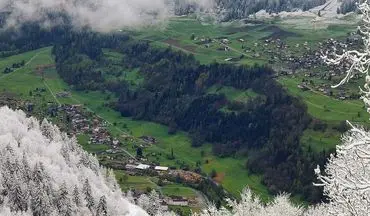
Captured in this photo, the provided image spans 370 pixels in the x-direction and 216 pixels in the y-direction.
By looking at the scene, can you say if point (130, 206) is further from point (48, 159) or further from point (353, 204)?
point (353, 204)

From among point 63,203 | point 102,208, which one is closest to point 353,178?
point 63,203

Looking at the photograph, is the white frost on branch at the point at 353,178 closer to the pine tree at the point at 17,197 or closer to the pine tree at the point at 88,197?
the pine tree at the point at 17,197

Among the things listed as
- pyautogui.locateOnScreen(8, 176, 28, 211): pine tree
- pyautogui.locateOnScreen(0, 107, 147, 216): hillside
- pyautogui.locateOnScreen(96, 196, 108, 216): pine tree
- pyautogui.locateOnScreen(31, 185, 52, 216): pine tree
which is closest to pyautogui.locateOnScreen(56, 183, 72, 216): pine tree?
pyautogui.locateOnScreen(0, 107, 147, 216): hillside

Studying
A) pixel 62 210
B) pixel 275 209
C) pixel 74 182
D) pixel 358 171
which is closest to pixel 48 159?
pixel 74 182

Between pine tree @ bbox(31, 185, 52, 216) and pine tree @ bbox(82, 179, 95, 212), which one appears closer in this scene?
pine tree @ bbox(31, 185, 52, 216)

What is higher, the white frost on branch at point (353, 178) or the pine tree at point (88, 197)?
the white frost on branch at point (353, 178)

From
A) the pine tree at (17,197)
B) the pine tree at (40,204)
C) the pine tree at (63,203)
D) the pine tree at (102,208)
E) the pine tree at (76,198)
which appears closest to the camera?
the pine tree at (17,197)

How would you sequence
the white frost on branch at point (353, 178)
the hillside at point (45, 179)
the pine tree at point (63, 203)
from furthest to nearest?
1. the pine tree at point (63, 203)
2. the hillside at point (45, 179)
3. the white frost on branch at point (353, 178)

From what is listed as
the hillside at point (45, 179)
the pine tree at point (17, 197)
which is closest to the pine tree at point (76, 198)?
the hillside at point (45, 179)

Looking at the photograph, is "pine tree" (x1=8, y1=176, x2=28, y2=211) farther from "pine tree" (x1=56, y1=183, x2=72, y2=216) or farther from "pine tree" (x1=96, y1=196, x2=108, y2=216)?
"pine tree" (x1=96, y1=196, x2=108, y2=216)
